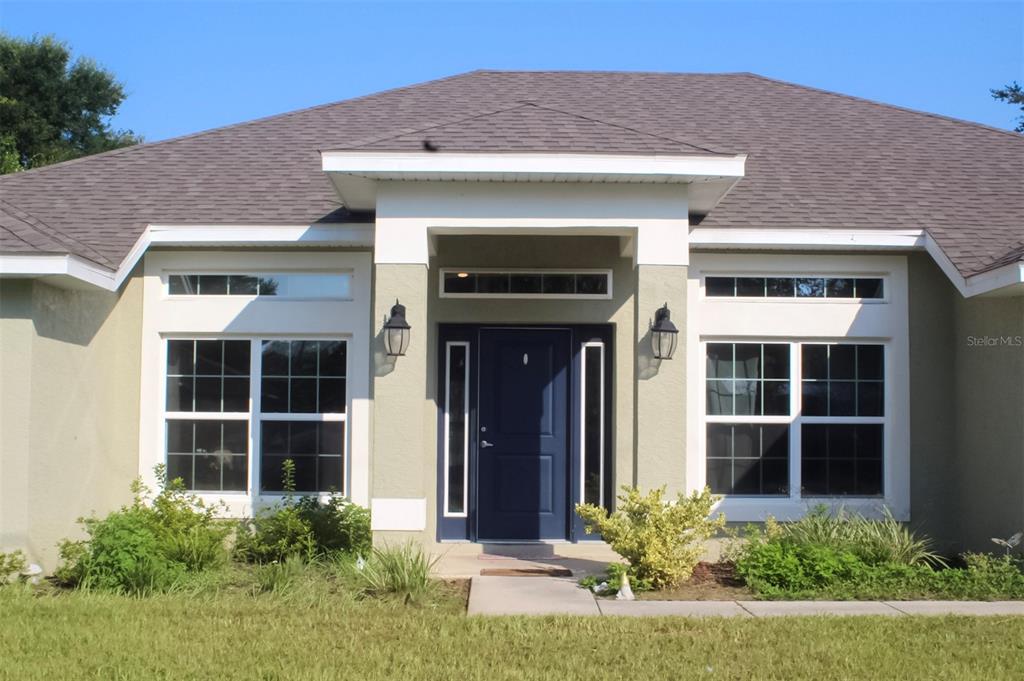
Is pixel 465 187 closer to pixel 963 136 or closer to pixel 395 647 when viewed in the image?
pixel 395 647

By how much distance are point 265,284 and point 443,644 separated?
5.51 meters

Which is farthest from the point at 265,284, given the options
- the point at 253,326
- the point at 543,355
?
the point at 543,355

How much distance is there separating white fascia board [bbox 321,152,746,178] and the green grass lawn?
3.77 m

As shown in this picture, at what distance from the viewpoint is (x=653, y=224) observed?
30.1ft

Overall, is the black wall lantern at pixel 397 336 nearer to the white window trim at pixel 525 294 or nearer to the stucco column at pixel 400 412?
the stucco column at pixel 400 412

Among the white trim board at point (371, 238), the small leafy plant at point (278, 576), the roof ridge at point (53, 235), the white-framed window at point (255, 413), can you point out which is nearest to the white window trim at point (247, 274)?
the white trim board at point (371, 238)

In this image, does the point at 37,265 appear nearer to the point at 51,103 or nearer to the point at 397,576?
the point at 397,576

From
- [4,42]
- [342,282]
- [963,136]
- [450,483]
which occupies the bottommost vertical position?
[450,483]

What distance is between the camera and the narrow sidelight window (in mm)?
10828

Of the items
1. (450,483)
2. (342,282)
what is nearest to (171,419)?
(342,282)

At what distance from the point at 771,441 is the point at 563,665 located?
5.27 metres

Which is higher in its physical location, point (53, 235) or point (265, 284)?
point (53, 235)

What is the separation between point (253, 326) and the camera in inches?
421

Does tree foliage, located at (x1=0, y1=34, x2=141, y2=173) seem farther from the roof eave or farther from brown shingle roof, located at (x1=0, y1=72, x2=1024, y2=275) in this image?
the roof eave
